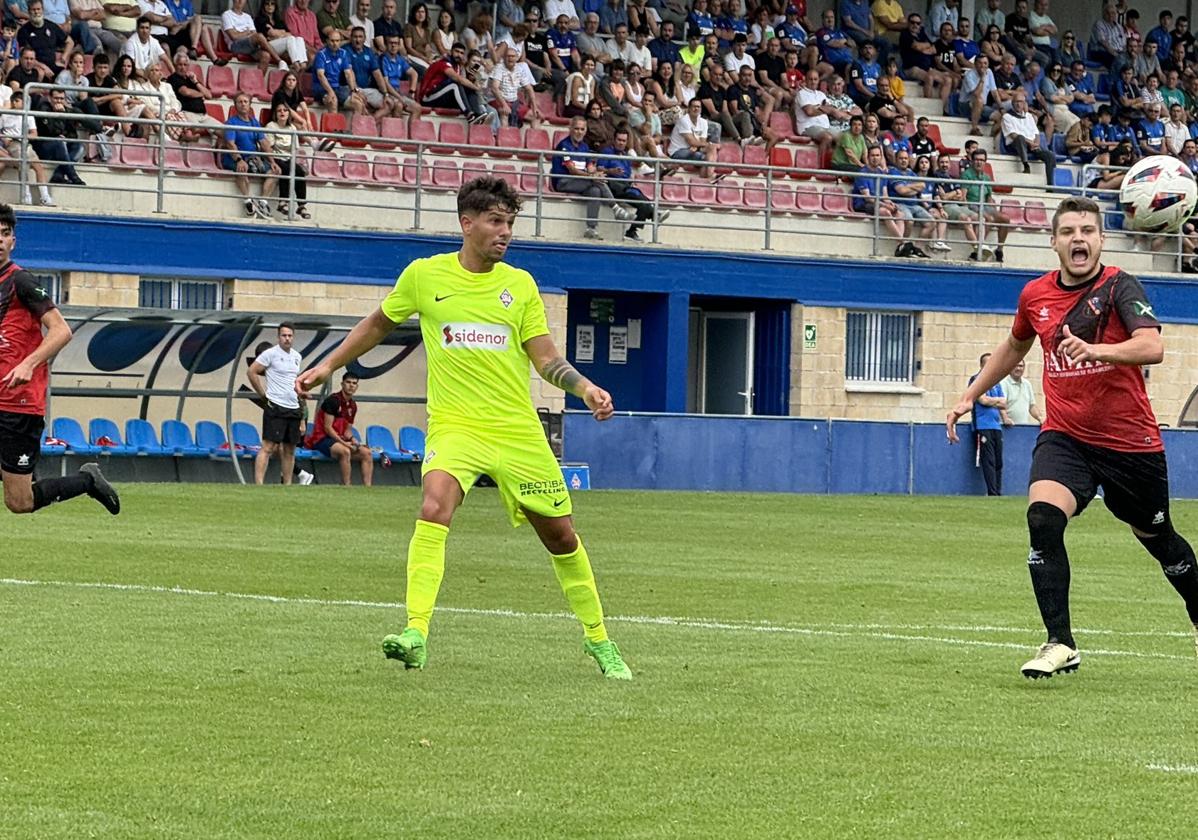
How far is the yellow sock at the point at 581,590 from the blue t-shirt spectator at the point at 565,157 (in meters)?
22.6

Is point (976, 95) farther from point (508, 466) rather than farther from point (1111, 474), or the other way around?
point (508, 466)

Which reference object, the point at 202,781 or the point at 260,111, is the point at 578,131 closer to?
the point at 260,111

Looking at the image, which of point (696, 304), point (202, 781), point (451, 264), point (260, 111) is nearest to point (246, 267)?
point (260, 111)

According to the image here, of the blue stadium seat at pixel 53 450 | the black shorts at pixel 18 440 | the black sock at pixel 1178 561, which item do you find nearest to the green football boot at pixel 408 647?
the black sock at pixel 1178 561

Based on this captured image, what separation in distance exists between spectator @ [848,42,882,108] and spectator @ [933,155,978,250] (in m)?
1.88

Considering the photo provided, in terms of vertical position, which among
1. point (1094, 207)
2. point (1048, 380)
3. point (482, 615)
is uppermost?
point (1094, 207)

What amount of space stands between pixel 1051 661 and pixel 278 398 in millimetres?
17576

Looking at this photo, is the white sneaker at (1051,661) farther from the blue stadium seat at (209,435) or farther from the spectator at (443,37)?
the spectator at (443,37)

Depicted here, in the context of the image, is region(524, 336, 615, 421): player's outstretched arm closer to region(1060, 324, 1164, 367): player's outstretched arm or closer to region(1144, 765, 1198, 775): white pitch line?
region(1060, 324, 1164, 367): player's outstretched arm

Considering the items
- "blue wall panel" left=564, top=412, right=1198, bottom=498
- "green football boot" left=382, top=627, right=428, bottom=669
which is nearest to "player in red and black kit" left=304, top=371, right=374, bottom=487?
"blue wall panel" left=564, top=412, right=1198, bottom=498

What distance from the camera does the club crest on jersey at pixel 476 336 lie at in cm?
912

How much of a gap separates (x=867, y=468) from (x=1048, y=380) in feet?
66.1

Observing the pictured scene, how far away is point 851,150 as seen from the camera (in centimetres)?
3447

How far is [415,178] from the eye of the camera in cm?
3092
